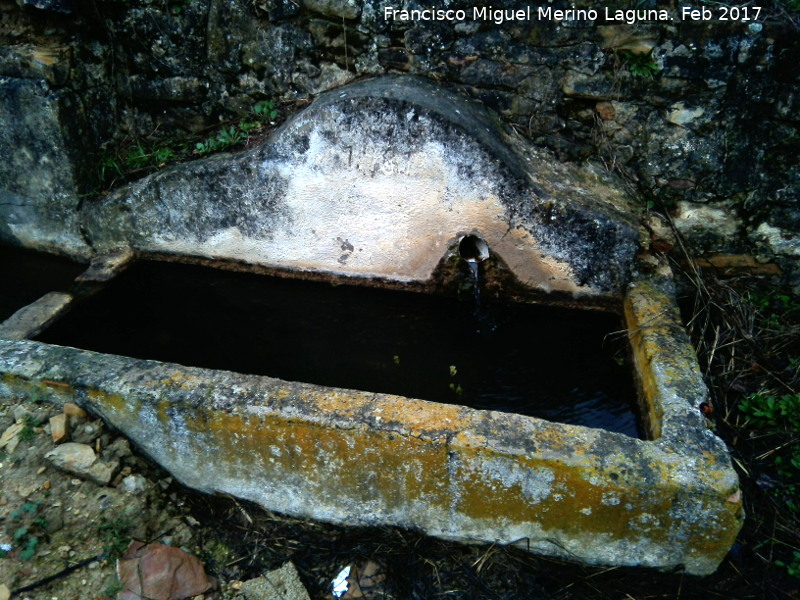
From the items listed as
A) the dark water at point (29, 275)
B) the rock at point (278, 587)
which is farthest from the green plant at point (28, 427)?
the dark water at point (29, 275)

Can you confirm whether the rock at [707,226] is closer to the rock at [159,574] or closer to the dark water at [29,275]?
the rock at [159,574]

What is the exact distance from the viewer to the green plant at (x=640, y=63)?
117 inches

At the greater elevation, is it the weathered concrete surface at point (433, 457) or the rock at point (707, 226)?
the rock at point (707, 226)

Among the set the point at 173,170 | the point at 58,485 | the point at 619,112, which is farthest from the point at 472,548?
the point at 173,170

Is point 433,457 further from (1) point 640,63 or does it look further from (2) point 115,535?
(1) point 640,63

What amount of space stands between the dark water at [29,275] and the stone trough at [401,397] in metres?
0.25

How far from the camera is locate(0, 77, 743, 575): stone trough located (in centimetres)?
212

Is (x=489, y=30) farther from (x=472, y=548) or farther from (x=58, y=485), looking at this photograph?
(x=58, y=485)

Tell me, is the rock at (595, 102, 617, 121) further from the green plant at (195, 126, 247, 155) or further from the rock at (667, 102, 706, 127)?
the green plant at (195, 126, 247, 155)

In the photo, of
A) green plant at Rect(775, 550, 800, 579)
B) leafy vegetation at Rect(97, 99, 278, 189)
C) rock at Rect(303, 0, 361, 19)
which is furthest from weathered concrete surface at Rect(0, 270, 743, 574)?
rock at Rect(303, 0, 361, 19)

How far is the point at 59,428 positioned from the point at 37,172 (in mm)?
1761

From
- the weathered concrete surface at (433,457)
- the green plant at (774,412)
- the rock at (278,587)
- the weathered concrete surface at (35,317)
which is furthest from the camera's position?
the weathered concrete surface at (35,317)

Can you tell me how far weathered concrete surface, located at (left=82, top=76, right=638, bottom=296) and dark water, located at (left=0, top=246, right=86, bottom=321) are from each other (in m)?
0.35

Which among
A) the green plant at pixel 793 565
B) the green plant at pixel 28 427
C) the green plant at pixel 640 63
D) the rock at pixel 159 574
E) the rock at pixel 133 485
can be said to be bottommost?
the green plant at pixel 793 565
